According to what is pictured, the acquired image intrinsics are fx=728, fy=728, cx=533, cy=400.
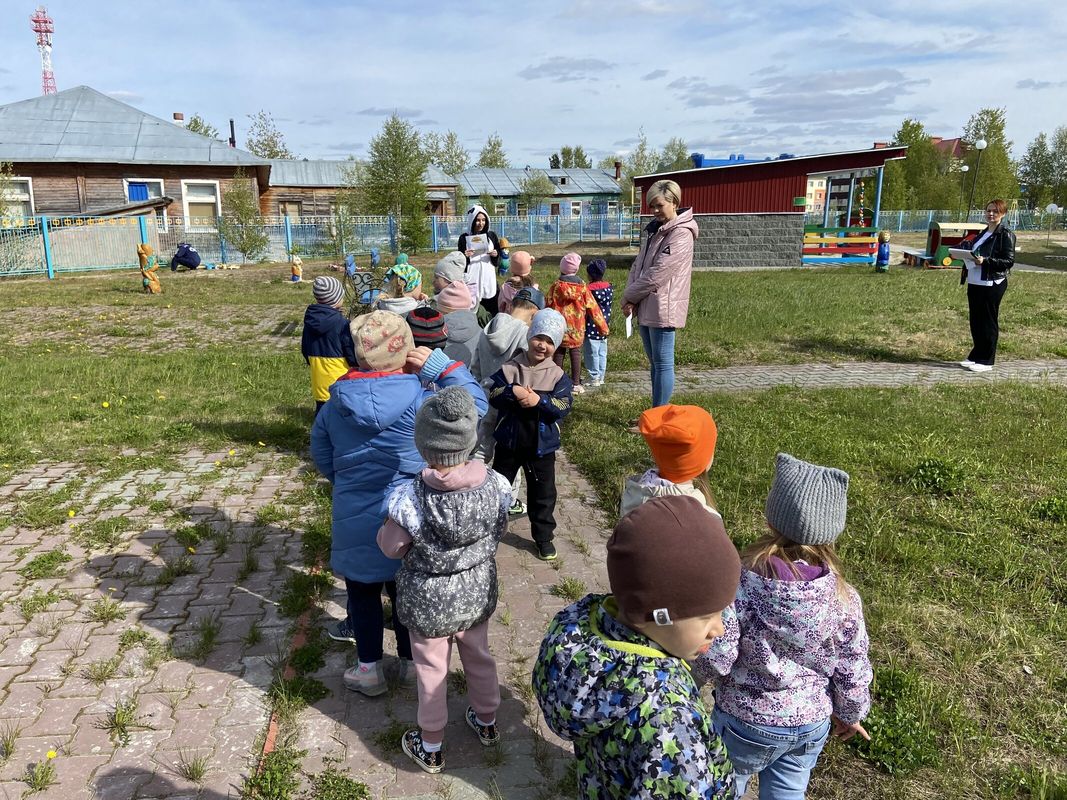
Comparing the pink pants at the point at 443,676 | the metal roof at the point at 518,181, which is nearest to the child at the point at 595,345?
the pink pants at the point at 443,676

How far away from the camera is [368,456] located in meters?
3.14

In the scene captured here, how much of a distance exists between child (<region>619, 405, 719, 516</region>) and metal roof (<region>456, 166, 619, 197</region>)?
5086cm

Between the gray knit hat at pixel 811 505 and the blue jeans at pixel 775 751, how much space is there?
0.59m

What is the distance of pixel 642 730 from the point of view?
1.57 m

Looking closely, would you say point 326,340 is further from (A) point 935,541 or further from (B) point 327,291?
(A) point 935,541

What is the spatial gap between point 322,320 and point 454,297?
1191mm

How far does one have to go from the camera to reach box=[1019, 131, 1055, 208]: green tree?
6788cm

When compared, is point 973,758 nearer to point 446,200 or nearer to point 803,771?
point 803,771

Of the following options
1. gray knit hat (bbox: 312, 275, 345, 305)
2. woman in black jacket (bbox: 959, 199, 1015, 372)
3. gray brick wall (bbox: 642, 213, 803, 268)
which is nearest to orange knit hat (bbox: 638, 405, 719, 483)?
gray knit hat (bbox: 312, 275, 345, 305)

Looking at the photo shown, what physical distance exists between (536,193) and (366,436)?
168ft

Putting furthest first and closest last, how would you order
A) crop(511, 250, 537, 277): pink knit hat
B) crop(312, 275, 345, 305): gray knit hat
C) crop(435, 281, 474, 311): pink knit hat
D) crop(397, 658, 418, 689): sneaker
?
crop(511, 250, 537, 277): pink knit hat
crop(312, 275, 345, 305): gray knit hat
crop(435, 281, 474, 311): pink knit hat
crop(397, 658, 418, 689): sneaker

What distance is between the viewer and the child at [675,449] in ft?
8.78

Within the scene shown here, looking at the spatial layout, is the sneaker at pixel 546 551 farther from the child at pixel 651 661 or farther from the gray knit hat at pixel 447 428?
the child at pixel 651 661

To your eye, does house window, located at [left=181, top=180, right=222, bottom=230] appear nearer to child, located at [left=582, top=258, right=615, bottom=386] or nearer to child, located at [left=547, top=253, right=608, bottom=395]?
child, located at [left=582, top=258, right=615, bottom=386]
